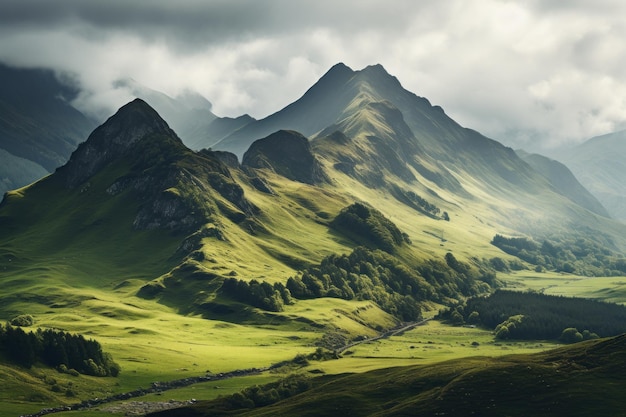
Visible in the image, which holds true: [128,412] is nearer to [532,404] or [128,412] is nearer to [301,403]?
[301,403]

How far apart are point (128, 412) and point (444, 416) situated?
263 ft

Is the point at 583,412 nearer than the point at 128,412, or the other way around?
the point at 583,412

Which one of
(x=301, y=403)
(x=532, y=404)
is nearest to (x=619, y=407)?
(x=532, y=404)

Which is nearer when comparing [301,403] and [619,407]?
[619,407]

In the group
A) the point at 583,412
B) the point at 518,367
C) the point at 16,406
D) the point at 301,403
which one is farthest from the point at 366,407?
the point at 16,406

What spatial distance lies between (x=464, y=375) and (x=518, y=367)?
13.9 metres

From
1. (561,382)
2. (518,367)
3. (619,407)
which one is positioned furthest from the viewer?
(518,367)

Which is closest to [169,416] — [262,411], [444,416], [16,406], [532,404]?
[262,411]

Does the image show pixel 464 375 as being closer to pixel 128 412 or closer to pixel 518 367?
pixel 518 367

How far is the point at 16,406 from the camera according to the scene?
191m

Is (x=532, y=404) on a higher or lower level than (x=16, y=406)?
lower

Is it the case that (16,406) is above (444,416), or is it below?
above

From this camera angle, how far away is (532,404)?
176 m

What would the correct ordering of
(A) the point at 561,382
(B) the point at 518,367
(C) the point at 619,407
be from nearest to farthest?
(C) the point at 619,407 < (A) the point at 561,382 < (B) the point at 518,367
